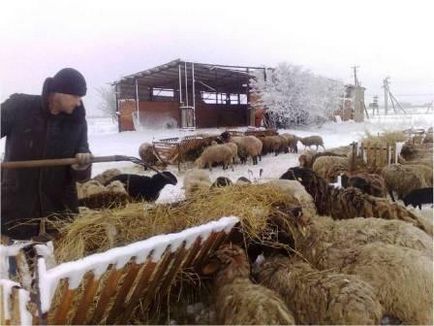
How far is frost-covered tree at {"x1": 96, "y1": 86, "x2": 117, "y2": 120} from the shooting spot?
2.29 metres

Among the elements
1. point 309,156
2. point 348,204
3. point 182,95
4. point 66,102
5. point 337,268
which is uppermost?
point 182,95

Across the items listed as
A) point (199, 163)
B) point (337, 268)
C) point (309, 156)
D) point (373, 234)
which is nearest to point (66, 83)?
point (337, 268)

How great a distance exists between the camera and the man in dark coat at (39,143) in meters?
1.74

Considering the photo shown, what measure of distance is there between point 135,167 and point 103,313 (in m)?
2.77

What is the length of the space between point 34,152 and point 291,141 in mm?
3001

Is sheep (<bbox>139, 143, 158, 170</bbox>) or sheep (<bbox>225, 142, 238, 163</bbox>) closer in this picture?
sheep (<bbox>139, 143, 158, 170</bbox>)

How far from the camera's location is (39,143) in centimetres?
178

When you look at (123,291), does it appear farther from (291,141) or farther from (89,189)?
(291,141)

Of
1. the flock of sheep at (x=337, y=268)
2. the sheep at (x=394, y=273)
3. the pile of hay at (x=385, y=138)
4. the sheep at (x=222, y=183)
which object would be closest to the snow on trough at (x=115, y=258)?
the flock of sheep at (x=337, y=268)

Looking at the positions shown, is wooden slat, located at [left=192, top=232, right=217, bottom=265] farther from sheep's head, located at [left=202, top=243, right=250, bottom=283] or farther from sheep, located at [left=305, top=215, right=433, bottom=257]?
sheep, located at [left=305, top=215, right=433, bottom=257]

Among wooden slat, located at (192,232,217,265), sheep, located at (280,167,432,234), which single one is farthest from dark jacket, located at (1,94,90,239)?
sheep, located at (280,167,432,234)

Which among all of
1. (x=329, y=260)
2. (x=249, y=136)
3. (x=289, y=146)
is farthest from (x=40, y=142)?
(x=289, y=146)

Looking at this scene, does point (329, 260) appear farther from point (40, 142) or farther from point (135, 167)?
point (135, 167)

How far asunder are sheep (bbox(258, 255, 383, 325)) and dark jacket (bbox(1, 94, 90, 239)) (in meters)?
1.07
